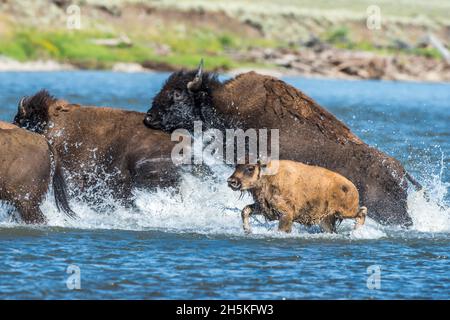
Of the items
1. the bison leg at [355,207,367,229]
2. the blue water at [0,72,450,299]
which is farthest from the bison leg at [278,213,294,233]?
the bison leg at [355,207,367,229]

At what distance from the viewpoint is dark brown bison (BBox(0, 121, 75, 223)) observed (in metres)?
A: 11.1

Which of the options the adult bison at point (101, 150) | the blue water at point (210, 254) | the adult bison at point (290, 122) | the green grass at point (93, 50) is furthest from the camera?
the green grass at point (93, 50)

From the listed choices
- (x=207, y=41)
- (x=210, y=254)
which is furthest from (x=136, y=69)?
(x=210, y=254)

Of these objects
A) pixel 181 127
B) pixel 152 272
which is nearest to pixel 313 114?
pixel 181 127

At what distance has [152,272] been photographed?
9828 mm

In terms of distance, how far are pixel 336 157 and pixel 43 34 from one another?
37.8 metres

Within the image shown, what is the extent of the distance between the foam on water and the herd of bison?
0.42ft

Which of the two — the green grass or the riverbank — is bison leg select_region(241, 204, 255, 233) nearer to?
the riverbank

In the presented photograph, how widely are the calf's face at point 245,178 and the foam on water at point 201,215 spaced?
26.0 inches

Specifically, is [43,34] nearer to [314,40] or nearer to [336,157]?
[314,40]

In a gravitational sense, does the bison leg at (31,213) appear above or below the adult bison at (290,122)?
below

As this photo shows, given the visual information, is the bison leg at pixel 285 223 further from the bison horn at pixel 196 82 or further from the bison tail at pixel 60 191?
the bison horn at pixel 196 82

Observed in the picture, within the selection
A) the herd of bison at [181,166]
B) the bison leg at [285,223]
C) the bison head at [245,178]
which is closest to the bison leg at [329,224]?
the herd of bison at [181,166]

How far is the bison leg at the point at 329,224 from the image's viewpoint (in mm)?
11422
